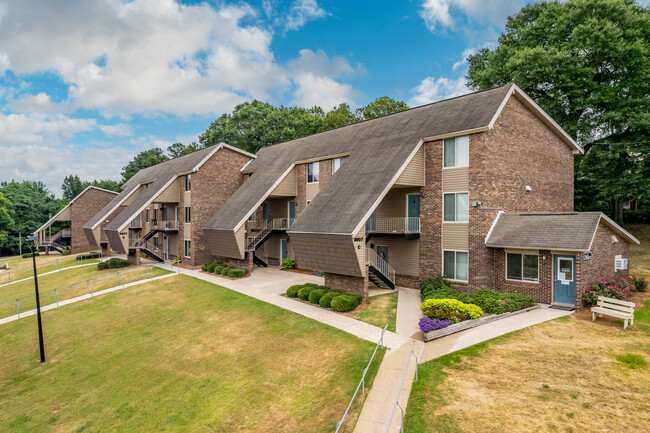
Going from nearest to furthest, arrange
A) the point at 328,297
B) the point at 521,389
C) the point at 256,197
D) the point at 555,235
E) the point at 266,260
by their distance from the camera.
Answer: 1. the point at 521,389
2. the point at 555,235
3. the point at 328,297
4. the point at 256,197
5. the point at 266,260

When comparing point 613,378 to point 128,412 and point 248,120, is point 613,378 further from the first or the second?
point 248,120

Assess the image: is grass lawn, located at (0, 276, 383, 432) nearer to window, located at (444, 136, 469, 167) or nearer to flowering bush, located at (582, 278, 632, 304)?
flowering bush, located at (582, 278, 632, 304)

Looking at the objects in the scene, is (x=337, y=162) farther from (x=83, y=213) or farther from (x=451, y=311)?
(x=83, y=213)

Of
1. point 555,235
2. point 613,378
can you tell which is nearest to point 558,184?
point 555,235

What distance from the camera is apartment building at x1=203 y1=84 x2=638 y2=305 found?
16.6 meters

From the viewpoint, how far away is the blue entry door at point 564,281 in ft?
51.7

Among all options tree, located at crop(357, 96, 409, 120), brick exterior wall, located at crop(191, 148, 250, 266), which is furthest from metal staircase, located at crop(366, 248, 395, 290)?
tree, located at crop(357, 96, 409, 120)

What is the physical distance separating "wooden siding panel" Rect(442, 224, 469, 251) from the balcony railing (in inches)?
64.2

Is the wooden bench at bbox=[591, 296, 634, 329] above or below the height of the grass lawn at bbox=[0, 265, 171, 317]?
above

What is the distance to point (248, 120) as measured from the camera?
55875mm

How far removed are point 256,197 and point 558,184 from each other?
19.9 meters

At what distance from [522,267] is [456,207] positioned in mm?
4196

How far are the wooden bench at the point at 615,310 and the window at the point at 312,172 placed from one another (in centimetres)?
1820

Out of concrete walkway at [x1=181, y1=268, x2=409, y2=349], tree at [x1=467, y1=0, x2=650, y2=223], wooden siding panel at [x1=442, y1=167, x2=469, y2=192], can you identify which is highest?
tree at [x1=467, y1=0, x2=650, y2=223]
